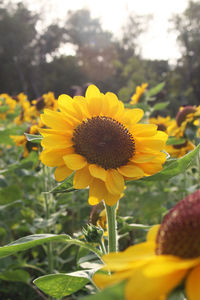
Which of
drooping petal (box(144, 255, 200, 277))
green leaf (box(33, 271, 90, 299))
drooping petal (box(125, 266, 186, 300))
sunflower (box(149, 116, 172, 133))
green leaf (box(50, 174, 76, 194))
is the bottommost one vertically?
green leaf (box(33, 271, 90, 299))

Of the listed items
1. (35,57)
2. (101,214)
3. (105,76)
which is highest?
(35,57)

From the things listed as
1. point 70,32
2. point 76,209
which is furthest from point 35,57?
point 76,209

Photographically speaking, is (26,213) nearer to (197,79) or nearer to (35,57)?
(197,79)

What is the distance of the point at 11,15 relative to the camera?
30.8m

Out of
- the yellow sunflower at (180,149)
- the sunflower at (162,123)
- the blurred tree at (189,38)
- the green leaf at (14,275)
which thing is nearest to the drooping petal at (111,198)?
the green leaf at (14,275)

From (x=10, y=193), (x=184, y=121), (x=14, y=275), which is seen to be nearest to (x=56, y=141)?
(x=14, y=275)

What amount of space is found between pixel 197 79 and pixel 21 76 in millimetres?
14832

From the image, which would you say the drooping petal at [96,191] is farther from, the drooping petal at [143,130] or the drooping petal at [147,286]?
the drooping petal at [147,286]

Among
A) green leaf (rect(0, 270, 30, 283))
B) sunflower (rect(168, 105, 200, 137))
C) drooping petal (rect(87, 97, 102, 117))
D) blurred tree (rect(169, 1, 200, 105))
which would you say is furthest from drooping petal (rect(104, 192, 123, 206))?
blurred tree (rect(169, 1, 200, 105))

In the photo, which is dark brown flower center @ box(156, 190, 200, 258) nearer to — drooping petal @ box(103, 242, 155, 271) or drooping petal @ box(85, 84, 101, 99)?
drooping petal @ box(103, 242, 155, 271)

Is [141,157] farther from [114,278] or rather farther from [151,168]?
[114,278]

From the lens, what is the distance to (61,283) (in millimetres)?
979

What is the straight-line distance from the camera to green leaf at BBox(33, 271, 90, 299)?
942mm

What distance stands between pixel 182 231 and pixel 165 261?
0.44 feet
